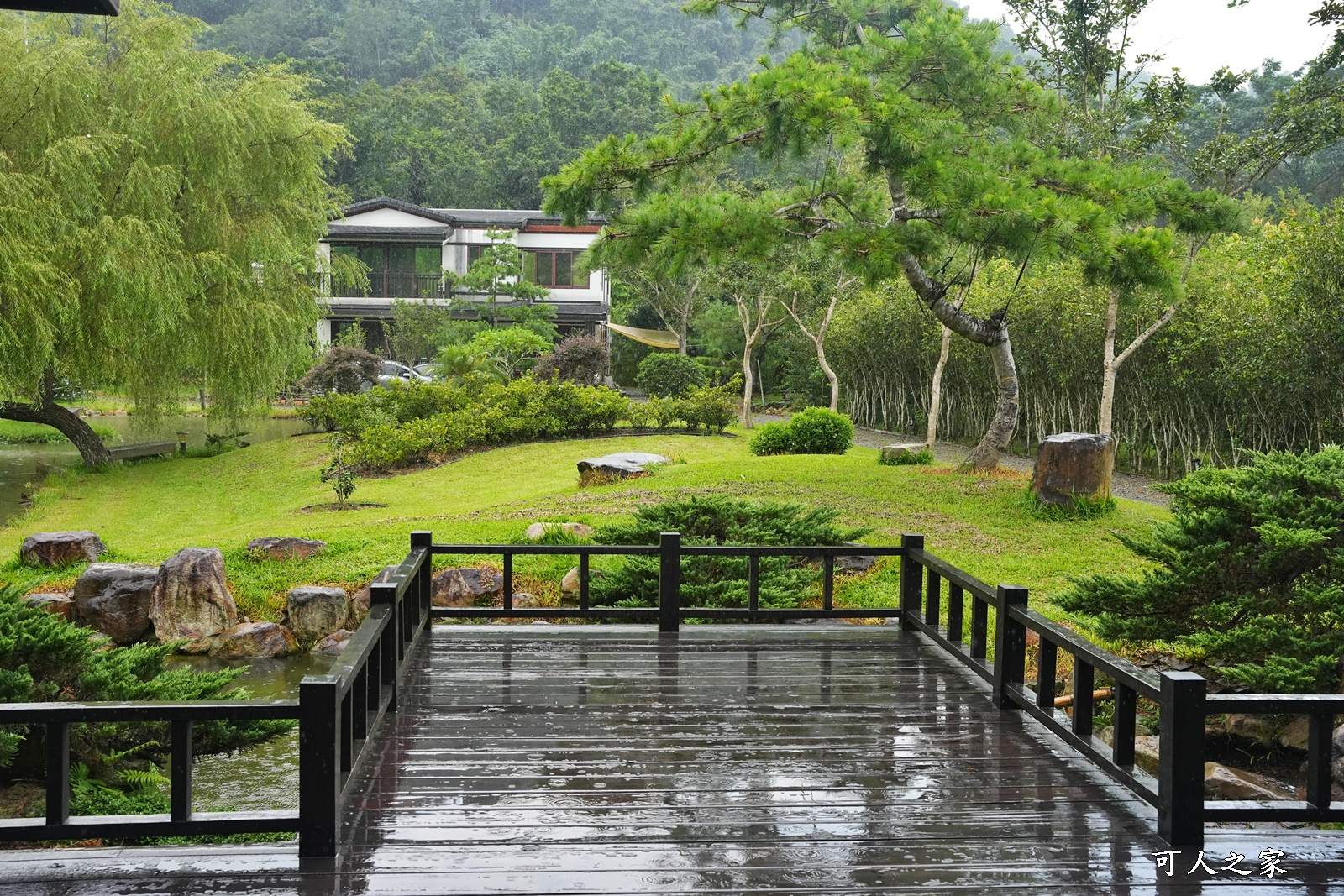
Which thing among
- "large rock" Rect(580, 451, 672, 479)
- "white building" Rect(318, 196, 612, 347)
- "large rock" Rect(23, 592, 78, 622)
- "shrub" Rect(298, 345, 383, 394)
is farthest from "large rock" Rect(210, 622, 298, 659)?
"white building" Rect(318, 196, 612, 347)

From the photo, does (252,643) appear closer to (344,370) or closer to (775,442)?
(775,442)

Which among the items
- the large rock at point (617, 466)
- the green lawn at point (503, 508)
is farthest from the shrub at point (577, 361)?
the large rock at point (617, 466)

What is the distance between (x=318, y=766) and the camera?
319 cm

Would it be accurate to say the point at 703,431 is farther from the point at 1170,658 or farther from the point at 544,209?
the point at 1170,658

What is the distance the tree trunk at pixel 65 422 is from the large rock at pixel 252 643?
38.3ft

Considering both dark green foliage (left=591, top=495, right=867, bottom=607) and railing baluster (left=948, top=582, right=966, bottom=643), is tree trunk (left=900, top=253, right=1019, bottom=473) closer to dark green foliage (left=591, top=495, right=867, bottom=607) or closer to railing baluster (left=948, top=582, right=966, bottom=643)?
dark green foliage (left=591, top=495, right=867, bottom=607)

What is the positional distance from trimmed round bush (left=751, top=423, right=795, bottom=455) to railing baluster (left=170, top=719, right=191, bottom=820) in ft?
49.6

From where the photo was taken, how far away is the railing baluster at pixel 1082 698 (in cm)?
412

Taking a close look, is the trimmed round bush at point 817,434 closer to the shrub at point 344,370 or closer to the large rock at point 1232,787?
the shrub at point 344,370

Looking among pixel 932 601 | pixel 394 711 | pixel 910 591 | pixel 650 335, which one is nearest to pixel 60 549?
pixel 394 711

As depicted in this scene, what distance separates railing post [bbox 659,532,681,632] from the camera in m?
6.11

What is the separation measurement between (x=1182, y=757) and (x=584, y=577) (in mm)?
3590

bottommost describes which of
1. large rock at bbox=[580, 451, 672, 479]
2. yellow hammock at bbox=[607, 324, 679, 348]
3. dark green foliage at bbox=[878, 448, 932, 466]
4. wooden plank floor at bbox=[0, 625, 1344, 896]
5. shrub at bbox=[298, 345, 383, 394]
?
wooden plank floor at bbox=[0, 625, 1344, 896]

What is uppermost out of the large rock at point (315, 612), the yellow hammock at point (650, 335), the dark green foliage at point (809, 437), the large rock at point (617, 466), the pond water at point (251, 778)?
the yellow hammock at point (650, 335)
